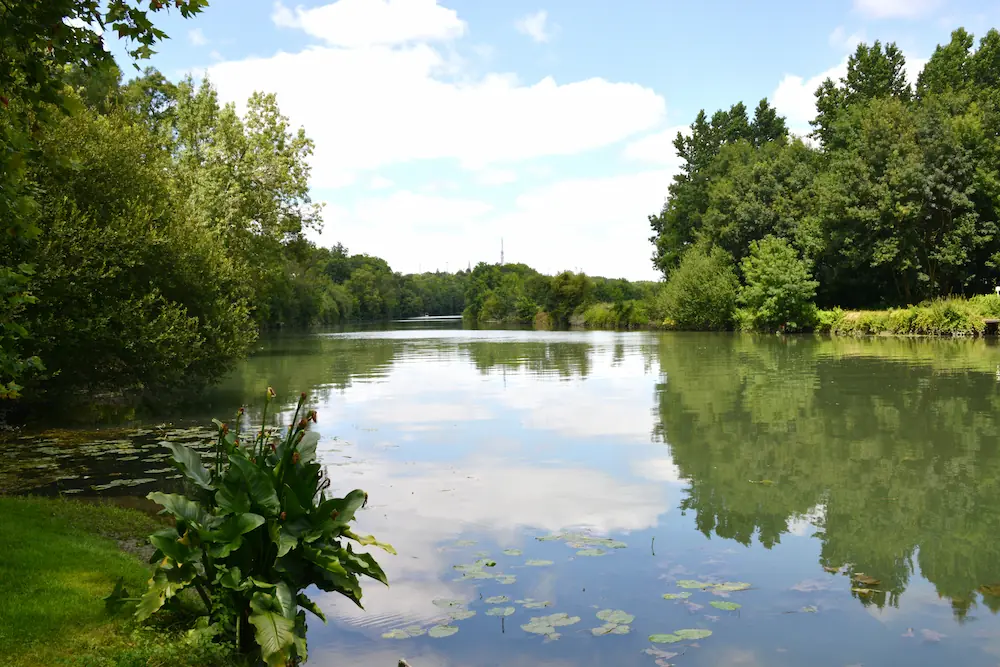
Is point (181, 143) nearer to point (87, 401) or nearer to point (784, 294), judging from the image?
point (87, 401)

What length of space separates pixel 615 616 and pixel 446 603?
54.7 inches

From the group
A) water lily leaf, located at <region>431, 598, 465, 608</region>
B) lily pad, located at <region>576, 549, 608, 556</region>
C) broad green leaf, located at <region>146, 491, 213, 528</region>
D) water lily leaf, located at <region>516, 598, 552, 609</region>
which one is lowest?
lily pad, located at <region>576, 549, 608, 556</region>

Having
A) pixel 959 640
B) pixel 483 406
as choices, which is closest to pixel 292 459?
pixel 959 640

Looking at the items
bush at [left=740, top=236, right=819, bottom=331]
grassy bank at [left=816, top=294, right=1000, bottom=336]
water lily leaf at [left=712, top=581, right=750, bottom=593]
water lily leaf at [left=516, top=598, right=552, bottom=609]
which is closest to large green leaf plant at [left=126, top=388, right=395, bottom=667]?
water lily leaf at [left=516, top=598, right=552, bottom=609]

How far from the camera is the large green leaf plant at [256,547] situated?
481 centimetres

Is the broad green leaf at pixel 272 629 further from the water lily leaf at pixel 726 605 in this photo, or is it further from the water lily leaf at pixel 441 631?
the water lily leaf at pixel 726 605

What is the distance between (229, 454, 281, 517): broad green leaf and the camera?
16.4ft

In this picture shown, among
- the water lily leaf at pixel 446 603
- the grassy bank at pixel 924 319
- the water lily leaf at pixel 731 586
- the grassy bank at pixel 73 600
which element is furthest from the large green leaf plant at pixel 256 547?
the grassy bank at pixel 924 319

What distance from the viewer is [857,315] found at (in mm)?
48125

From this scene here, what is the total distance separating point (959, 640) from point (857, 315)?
46787 millimetres

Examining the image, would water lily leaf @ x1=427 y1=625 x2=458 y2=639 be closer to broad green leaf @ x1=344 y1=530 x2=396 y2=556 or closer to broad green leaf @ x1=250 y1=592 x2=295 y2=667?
broad green leaf @ x1=344 y1=530 x2=396 y2=556

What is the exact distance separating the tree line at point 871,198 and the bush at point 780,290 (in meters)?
0.15

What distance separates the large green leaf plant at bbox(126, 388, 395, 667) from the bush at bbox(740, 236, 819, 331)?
164 feet

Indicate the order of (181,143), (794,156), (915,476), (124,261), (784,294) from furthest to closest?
(794,156)
(784,294)
(181,143)
(124,261)
(915,476)
